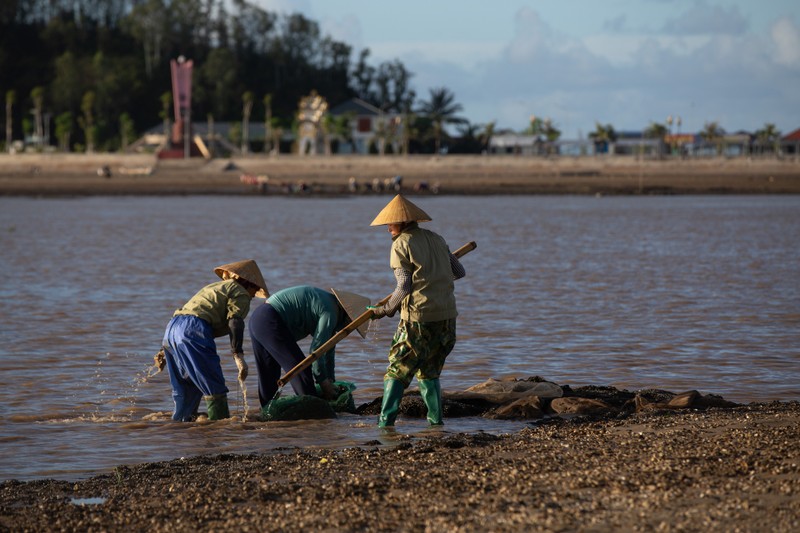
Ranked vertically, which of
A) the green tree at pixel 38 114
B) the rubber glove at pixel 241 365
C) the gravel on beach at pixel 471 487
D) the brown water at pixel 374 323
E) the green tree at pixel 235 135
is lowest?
the brown water at pixel 374 323

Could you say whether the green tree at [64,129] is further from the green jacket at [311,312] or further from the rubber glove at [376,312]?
the rubber glove at [376,312]

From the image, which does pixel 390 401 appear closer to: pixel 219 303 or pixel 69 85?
pixel 219 303

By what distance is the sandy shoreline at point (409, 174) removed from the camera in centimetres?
7306

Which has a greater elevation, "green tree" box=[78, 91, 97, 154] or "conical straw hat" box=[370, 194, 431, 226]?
"green tree" box=[78, 91, 97, 154]

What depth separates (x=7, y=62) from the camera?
135 meters

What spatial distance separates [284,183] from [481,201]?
19.4 meters

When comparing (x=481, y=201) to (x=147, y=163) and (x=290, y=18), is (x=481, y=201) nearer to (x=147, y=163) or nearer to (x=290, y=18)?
(x=147, y=163)

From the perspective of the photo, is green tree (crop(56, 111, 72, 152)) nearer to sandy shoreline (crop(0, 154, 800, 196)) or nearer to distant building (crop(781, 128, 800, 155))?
sandy shoreline (crop(0, 154, 800, 196))

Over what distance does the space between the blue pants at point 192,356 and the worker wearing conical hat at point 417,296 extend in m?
1.37

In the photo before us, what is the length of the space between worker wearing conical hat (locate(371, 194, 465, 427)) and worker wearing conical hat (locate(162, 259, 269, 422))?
43.0 inches

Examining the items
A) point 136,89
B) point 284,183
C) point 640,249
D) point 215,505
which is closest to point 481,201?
point 284,183

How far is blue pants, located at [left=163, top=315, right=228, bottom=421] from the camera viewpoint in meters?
9.04

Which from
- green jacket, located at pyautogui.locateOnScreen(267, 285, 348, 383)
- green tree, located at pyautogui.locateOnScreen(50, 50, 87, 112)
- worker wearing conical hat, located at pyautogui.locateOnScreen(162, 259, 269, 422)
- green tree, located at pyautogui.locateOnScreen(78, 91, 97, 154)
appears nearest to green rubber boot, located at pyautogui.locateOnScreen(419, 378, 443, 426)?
green jacket, located at pyautogui.locateOnScreen(267, 285, 348, 383)

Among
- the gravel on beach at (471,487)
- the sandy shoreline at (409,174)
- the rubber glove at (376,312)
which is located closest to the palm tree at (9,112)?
the sandy shoreline at (409,174)
